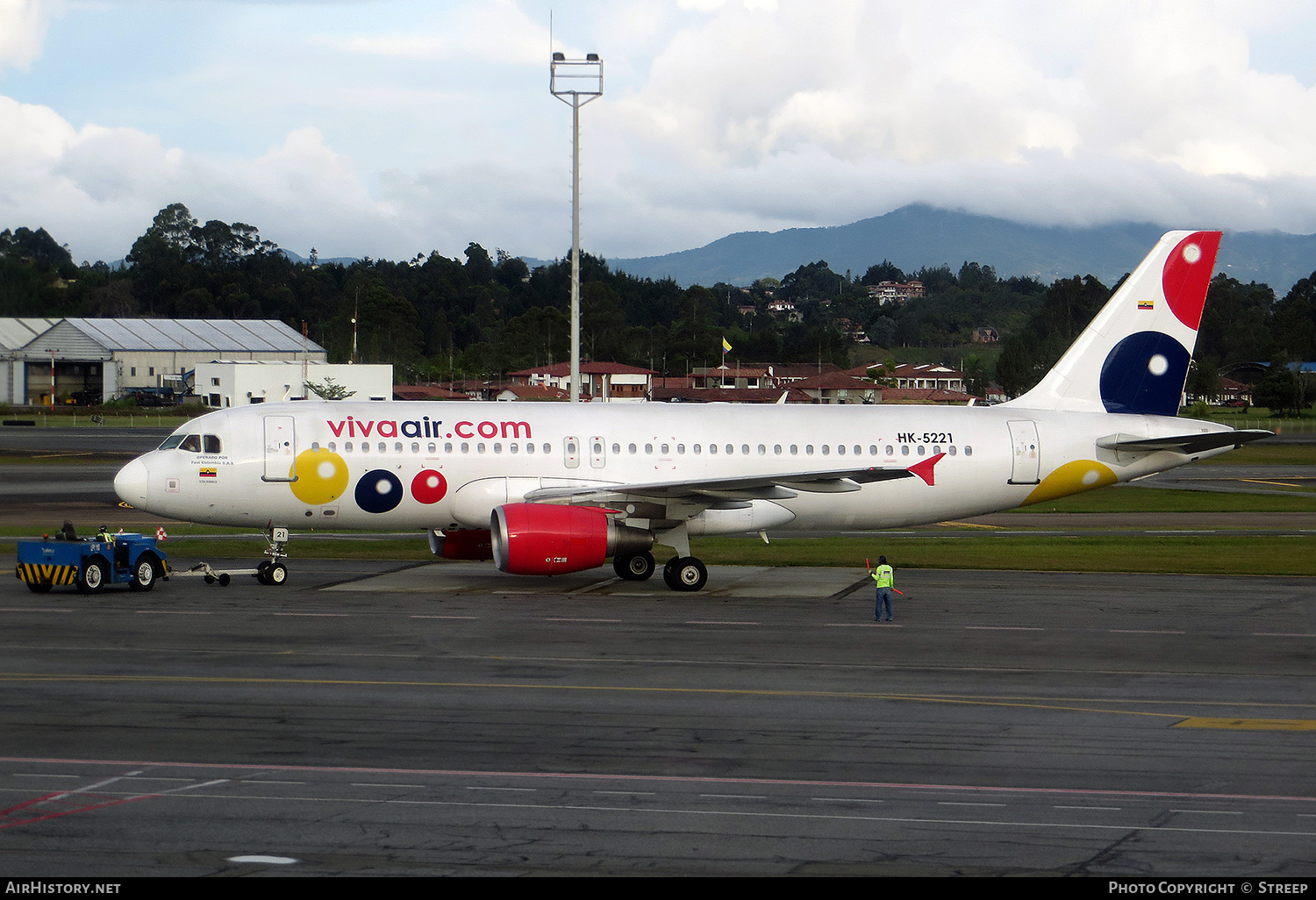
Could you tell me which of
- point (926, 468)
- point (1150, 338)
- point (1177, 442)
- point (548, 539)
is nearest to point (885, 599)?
point (926, 468)

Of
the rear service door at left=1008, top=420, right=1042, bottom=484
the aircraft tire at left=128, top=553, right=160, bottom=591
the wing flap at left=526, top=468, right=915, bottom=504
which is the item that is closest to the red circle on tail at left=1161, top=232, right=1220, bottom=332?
the rear service door at left=1008, top=420, right=1042, bottom=484

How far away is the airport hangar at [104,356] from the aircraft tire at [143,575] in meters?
128

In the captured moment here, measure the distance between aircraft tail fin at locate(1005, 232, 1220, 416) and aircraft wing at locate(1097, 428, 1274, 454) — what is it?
1642 mm

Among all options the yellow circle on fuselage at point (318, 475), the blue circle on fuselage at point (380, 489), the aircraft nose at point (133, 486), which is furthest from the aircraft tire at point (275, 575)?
the aircraft nose at point (133, 486)

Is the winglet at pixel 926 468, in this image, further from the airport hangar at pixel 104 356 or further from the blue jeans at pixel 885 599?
the airport hangar at pixel 104 356

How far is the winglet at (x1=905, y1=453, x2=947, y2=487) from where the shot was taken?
1356 inches

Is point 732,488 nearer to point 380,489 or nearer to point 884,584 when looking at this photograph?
point 884,584

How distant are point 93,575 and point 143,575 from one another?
1.15 meters

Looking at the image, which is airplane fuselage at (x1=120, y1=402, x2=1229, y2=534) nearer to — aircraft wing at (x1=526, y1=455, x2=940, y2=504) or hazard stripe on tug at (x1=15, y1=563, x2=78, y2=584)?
aircraft wing at (x1=526, y1=455, x2=940, y2=504)

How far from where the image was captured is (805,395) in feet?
477

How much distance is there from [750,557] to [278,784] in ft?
88.2

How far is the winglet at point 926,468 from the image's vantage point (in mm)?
34441
